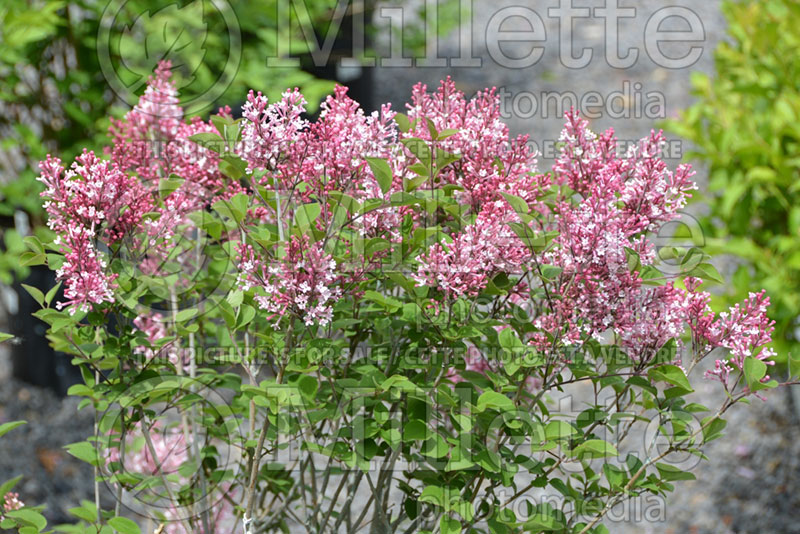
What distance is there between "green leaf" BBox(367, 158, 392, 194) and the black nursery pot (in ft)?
10.6

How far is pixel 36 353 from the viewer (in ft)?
15.4

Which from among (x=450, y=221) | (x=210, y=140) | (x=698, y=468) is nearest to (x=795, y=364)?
(x=450, y=221)

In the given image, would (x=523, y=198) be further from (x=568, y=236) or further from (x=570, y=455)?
(x=570, y=455)

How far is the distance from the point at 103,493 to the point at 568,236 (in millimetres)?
3021

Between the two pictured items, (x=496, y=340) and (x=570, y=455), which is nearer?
(x=570, y=455)

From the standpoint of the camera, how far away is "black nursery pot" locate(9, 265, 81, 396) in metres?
4.36

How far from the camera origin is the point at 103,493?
12.7 ft

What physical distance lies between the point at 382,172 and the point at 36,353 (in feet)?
12.5

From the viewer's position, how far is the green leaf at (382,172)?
1428 mm

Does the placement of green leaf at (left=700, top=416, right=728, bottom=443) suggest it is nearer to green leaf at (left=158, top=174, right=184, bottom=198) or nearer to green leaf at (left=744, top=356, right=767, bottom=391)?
green leaf at (left=744, top=356, right=767, bottom=391)

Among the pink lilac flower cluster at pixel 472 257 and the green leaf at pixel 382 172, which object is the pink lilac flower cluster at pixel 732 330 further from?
the green leaf at pixel 382 172

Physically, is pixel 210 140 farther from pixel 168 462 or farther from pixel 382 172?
pixel 168 462

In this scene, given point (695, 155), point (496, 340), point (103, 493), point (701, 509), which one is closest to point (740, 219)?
point (695, 155)

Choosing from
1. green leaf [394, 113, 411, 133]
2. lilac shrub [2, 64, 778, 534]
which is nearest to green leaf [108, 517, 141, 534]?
lilac shrub [2, 64, 778, 534]
